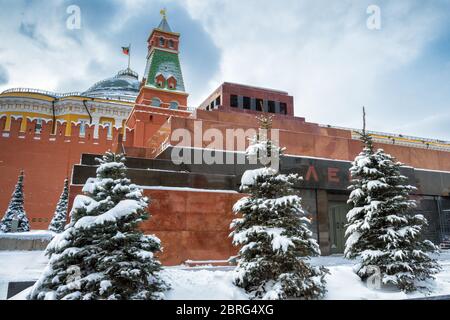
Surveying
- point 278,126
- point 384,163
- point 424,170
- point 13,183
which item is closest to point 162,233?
point 384,163

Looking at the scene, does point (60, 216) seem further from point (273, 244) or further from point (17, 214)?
point (273, 244)

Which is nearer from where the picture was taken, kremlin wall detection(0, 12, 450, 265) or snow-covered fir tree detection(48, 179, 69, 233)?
kremlin wall detection(0, 12, 450, 265)

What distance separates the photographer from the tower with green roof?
27.7 metres

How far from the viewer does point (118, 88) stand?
49094 millimetres

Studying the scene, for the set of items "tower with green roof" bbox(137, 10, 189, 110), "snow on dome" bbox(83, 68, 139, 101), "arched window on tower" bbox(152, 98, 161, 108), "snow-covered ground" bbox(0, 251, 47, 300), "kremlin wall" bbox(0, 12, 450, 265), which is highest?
"snow on dome" bbox(83, 68, 139, 101)

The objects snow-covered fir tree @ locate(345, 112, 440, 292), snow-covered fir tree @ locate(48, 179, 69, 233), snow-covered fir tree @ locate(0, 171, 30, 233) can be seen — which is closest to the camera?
snow-covered fir tree @ locate(345, 112, 440, 292)

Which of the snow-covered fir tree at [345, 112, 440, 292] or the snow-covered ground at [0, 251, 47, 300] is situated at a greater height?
the snow-covered fir tree at [345, 112, 440, 292]

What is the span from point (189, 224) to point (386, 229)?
574 cm

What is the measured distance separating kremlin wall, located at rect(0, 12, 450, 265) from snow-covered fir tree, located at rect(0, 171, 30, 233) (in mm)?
1963

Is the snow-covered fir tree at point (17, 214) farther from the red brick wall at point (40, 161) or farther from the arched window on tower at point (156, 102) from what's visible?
the arched window on tower at point (156, 102)

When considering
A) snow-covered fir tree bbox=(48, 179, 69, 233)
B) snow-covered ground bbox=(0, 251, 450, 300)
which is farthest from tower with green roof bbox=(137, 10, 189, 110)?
snow-covered ground bbox=(0, 251, 450, 300)

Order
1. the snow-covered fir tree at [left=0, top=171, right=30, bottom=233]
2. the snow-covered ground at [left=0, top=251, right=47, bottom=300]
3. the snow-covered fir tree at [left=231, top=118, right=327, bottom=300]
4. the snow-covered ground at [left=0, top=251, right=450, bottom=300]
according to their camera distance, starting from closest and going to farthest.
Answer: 1. the snow-covered ground at [left=0, top=251, right=450, bottom=300]
2. the snow-covered fir tree at [left=231, top=118, right=327, bottom=300]
3. the snow-covered ground at [left=0, top=251, right=47, bottom=300]
4. the snow-covered fir tree at [left=0, top=171, right=30, bottom=233]

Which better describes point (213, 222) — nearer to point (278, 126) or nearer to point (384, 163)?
point (384, 163)

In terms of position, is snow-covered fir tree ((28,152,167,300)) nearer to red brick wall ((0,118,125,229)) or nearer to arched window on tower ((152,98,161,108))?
arched window on tower ((152,98,161,108))
